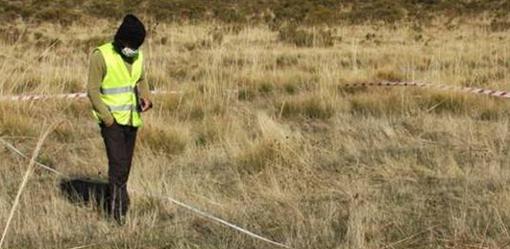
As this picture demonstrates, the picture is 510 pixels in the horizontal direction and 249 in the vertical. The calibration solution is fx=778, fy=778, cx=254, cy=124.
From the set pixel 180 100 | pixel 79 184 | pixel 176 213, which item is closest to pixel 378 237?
pixel 176 213

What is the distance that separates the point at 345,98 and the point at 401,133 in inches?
91.7

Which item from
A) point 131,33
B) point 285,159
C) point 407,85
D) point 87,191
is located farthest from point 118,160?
point 407,85

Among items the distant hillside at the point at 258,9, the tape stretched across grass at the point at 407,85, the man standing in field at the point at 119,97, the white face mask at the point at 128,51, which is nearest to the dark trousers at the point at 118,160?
the man standing in field at the point at 119,97

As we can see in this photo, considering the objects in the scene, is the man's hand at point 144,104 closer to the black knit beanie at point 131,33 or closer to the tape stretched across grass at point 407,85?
the black knit beanie at point 131,33

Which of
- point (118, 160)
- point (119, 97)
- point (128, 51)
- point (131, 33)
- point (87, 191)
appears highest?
point (131, 33)

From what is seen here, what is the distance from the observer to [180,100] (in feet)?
32.5

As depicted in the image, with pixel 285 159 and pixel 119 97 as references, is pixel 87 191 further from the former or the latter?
pixel 285 159

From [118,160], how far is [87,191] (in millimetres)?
976

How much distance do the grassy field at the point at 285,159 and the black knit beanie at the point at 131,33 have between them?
3.71ft

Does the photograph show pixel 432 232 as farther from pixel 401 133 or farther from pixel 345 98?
pixel 345 98

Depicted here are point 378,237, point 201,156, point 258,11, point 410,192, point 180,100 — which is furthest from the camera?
point 258,11

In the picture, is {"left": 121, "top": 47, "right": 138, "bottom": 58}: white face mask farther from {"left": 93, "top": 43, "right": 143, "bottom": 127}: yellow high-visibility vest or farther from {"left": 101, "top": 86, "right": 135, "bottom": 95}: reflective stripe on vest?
{"left": 101, "top": 86, "right": 135, "bottom": 95}: reflective stripe on vest

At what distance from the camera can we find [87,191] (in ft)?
19.6

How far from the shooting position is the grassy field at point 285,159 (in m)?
4.83
